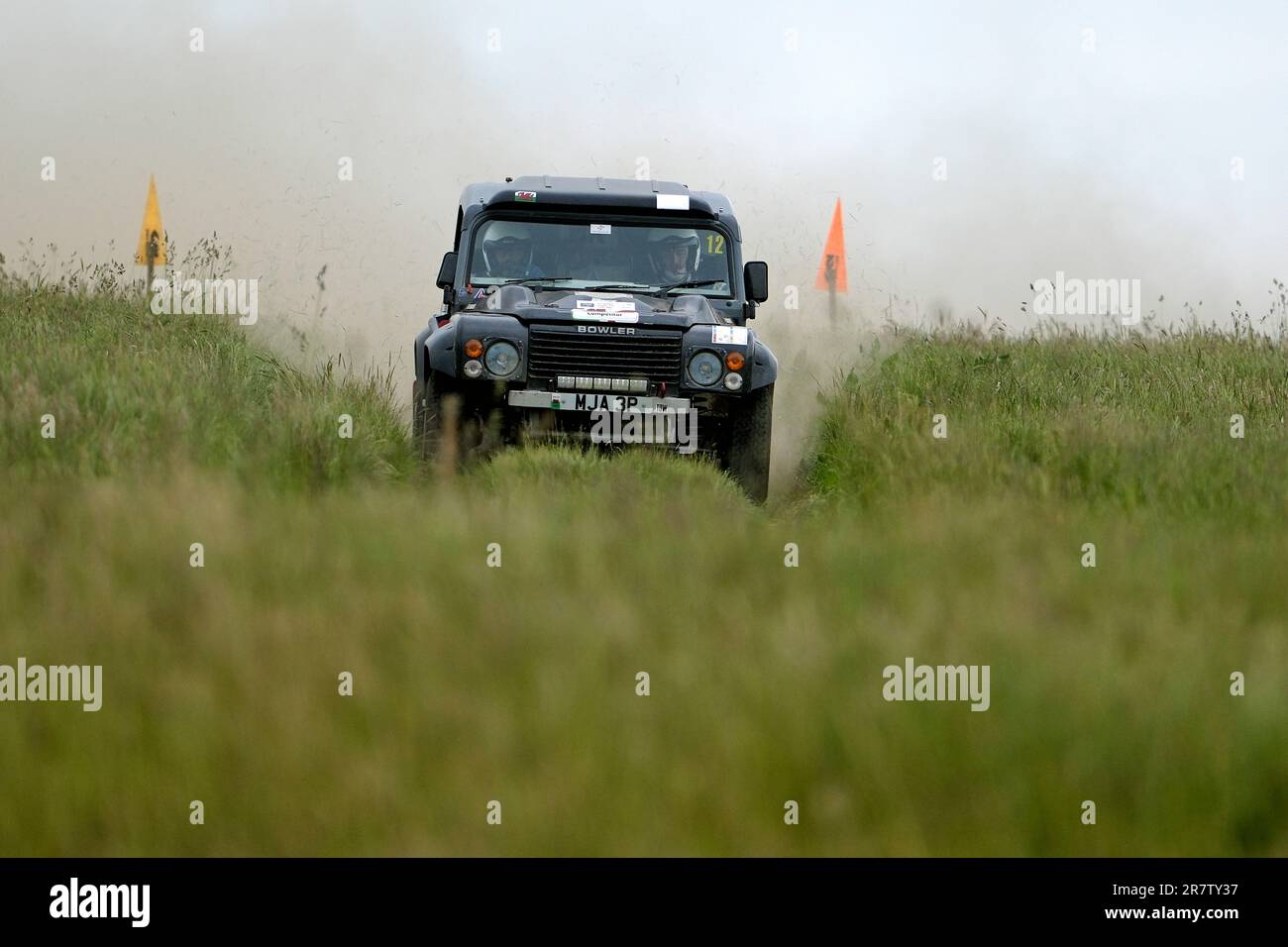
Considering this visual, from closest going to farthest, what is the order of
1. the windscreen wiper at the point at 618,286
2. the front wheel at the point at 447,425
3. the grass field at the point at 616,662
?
1. the grass field at the point at 616,662
2. the front wheel at the point at 447,425
3. the windscreen wiper at the point at 618,286

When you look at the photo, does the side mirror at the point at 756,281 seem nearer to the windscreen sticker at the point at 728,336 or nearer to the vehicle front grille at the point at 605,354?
the windscreen sticker at the point at 728,336

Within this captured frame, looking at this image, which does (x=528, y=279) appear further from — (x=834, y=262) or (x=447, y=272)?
(x=834, y=262)

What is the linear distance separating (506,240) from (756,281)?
68.7 inches

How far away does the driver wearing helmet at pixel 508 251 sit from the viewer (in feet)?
33.7

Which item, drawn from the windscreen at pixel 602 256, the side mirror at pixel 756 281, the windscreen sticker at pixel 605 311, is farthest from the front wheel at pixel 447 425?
the side mirror at pixel 756 281

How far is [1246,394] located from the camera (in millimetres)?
10609

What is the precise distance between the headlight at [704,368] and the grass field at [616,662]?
1876 mm

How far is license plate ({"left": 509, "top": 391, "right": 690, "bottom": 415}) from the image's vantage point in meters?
8.90

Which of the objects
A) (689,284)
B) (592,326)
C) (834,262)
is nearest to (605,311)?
(592,326)

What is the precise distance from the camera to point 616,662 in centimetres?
397

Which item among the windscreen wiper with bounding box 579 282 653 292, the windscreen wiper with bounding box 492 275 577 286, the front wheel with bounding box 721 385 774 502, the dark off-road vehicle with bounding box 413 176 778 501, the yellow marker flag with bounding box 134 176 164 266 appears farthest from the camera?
the yellow marker flag with bounding box 134 176 164 266

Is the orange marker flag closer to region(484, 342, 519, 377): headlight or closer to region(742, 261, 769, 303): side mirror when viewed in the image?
region(742, 261, 769, 303): side mirror

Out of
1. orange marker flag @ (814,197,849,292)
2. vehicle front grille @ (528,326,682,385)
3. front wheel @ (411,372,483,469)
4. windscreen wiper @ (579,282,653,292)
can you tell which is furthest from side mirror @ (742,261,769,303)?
orange marker flag @ (814,197,849,292)
